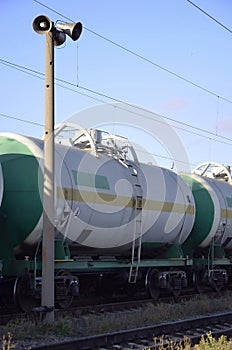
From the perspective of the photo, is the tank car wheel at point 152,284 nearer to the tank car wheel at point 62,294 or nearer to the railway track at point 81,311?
the railway track at point 81,311

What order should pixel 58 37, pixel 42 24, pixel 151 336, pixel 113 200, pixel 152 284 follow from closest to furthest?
pixel 151 336, pixel 42 24, pixel 58 37, pixel 113 200, pixel 152 284

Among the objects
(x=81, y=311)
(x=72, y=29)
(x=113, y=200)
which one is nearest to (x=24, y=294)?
(x=81, y=311)

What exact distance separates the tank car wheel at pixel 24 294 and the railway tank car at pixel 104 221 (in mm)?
21

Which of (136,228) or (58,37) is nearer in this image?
(58,37)

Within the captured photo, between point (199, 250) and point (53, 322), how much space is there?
30.5 feet

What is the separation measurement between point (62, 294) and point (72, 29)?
535 centimetres

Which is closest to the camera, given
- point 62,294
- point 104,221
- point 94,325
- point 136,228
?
point 94,325

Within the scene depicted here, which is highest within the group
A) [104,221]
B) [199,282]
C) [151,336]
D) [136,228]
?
[104,221]

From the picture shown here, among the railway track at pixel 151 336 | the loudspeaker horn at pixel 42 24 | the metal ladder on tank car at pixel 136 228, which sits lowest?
Answer: the railway track at pixel 151 336

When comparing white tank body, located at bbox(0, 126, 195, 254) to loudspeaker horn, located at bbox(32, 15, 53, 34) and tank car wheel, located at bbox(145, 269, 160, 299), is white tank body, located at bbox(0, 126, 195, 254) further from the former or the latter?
loudspeaker horn, located at bbox(32, 15, 53, 34)

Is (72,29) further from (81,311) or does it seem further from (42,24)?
(81,311)

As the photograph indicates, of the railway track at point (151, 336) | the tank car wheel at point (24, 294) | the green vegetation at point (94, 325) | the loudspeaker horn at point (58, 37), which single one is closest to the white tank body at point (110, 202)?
the tank car wheel at point (24, 294)

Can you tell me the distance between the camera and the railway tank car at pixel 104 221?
11.4m

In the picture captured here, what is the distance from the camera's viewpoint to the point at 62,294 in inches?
469
